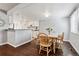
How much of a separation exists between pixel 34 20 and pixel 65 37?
80 cm

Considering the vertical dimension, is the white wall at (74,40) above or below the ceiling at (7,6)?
below

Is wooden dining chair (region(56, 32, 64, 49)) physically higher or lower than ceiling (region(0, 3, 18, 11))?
lower

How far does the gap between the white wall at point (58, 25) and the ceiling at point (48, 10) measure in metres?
0.10

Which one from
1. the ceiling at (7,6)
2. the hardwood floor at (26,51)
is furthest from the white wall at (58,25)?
the ceiling at (7,6)

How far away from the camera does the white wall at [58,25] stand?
1980 mm

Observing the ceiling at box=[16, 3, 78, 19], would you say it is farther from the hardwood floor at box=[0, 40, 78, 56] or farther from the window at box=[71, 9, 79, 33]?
the hardwood floor at box=[0, 40, 78, 56]

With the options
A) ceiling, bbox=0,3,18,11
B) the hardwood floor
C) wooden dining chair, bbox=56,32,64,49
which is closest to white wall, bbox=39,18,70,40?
wooden dining chair, bbox=56,32,64,49

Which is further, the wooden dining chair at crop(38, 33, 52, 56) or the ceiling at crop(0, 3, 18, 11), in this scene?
the wooden dining chair at crop(38, 33, 52, 56)

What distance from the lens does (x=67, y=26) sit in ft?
6.52

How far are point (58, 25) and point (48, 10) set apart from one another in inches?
16.1

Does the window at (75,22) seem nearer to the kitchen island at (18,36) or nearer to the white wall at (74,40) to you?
the white wall at (74,40)

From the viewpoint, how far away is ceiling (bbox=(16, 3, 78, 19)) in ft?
6.31

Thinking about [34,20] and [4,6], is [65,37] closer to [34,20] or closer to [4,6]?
[34,20]

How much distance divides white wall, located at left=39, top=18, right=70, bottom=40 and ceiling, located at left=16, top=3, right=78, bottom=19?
0.33 feet
